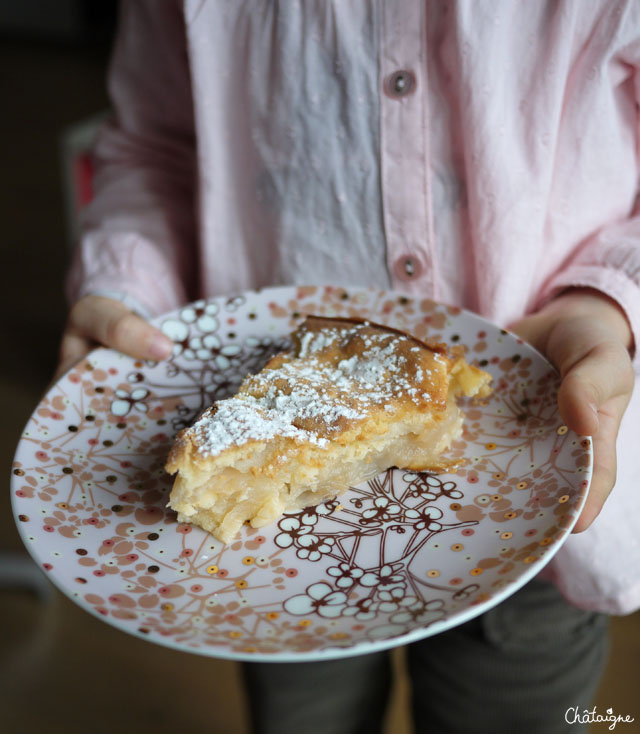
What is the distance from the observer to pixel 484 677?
123cm

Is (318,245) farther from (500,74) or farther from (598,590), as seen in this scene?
(598,590)

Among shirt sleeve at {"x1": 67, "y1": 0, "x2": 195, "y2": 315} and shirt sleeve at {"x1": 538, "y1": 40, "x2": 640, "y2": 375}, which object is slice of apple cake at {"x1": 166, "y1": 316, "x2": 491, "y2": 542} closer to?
shirt sleeve at {"x1": 538, "y1": 40, "x2": 640, "y2": 375}

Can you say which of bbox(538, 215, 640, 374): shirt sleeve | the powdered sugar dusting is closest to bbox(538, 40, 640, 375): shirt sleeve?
bbox(538, 215, 640, 374): shirt sleeve

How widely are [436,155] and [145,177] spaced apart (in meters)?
0.54

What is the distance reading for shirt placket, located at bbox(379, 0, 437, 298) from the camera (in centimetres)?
92

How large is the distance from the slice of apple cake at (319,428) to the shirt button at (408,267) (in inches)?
4.3

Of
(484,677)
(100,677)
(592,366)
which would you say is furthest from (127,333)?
(100,677)

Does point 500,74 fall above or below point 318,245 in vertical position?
above

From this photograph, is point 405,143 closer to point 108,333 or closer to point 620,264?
point 620,264

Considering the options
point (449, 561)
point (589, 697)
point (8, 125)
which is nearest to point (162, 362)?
point (449, 561)

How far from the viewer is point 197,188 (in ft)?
3.73

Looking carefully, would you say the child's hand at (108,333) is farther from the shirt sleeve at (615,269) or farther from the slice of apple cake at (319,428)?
the shirt sleeve at (615,269)

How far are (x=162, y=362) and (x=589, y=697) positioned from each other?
2.95ft

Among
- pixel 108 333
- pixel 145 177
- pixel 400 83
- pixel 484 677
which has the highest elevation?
pixel 400 83
